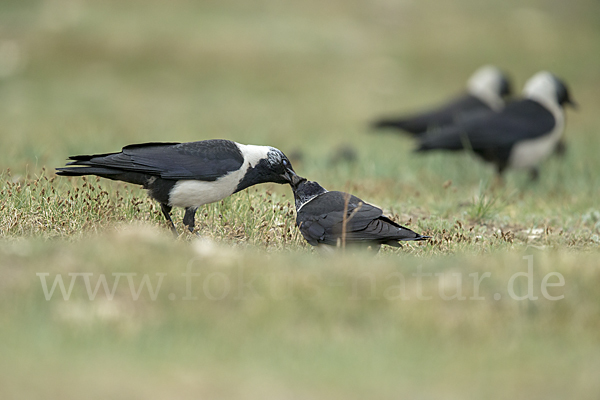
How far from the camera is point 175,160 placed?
5.21 metres

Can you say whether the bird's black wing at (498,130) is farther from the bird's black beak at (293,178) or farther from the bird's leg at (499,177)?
the bird's black beak at (293,178)

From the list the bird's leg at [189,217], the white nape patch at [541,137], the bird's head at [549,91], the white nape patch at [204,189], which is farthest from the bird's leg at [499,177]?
the bird's leg at [189,217]

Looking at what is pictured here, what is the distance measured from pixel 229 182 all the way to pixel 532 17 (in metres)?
16.6

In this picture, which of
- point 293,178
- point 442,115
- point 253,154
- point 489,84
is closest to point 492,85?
point 489,84

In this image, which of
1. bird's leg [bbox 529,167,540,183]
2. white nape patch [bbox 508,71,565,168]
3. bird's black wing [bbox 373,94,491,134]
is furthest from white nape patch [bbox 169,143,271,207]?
bird's black wing [bbox 373,94,491,134]

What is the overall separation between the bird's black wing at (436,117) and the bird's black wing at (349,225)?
6.15 m

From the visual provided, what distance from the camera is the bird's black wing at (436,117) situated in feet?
35.5

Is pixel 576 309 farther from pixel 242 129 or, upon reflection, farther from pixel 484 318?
pixel 242 129

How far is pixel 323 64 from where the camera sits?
17.0m

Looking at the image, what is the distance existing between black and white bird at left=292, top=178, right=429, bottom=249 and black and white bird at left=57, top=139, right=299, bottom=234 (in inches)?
21.1

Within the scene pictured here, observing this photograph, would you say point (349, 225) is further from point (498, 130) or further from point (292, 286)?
point (498, 130)

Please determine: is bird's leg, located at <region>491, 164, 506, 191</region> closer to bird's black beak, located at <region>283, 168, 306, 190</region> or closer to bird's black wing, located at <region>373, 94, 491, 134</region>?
bird's black wing, located at <region>373, 94, 491, 134</region>

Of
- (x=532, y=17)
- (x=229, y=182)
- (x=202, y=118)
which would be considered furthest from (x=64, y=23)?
(x=229, y=182)

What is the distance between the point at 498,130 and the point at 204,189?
5.09 m
